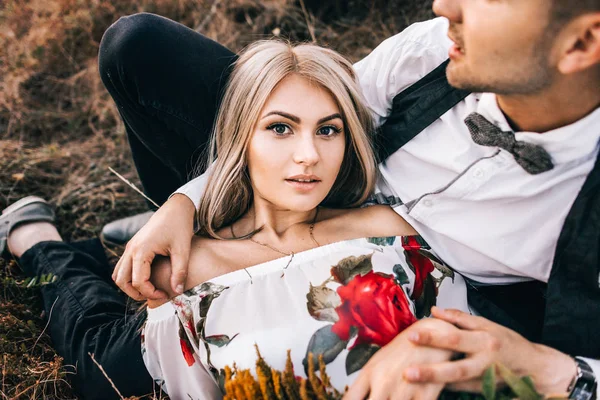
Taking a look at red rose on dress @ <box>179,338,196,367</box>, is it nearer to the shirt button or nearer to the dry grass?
the dry grass

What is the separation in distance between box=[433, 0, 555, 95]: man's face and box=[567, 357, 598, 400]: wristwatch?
0.92 metres

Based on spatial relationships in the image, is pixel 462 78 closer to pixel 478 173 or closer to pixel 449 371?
pixel 478 173

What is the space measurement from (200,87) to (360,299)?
120 centimetres

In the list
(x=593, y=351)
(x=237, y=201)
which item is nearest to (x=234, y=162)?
(x=237, y=201)

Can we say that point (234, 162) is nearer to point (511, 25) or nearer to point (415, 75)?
point (415, 75)

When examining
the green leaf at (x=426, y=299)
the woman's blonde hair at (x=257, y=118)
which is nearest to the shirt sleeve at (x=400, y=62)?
the woman's blonde hair at (x=257, y=118)

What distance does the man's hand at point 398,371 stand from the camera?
4.91ft

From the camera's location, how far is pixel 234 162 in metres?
2.19

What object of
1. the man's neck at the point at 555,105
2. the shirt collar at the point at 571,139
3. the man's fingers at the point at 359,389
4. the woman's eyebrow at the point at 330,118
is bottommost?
A: the man's fingers at the point at 359,389

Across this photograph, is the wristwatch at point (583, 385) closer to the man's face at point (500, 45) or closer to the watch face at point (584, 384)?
the watch face at point (584, 384)

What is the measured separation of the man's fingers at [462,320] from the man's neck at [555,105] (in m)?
0.73

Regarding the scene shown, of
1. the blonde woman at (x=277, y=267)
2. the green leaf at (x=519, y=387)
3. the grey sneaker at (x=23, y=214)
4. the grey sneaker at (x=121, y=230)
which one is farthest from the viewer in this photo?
the grey sneaker at (x=121, y=230)

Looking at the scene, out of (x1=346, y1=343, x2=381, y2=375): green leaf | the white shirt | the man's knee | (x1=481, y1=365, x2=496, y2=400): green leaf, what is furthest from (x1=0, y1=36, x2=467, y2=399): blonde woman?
the man's knee

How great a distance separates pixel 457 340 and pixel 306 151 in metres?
0.88
